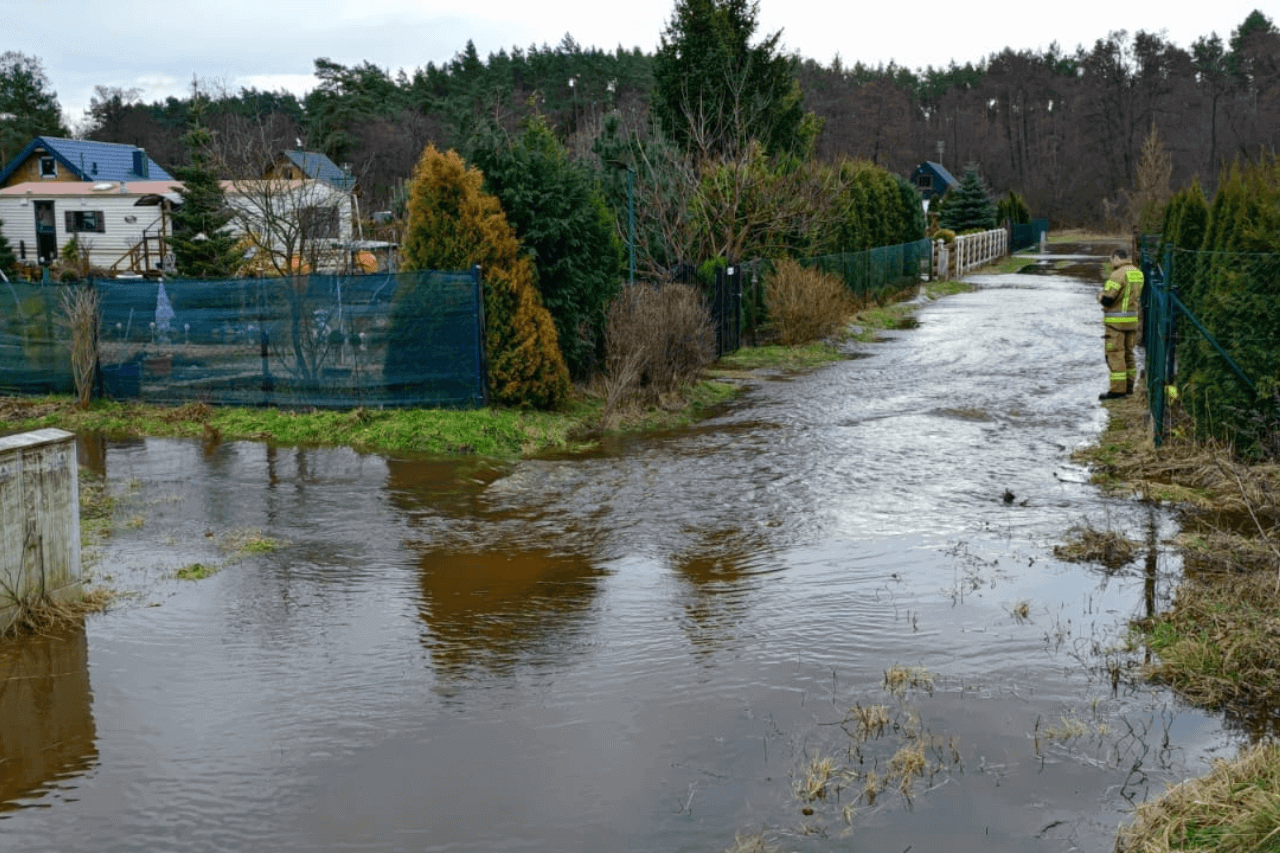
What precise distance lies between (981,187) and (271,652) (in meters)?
58.3

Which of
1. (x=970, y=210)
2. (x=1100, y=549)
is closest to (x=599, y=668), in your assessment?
(x=1100, y=549)

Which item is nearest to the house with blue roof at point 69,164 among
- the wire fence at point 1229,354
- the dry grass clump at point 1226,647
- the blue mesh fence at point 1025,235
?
the blue mesh fence at point 1025,235

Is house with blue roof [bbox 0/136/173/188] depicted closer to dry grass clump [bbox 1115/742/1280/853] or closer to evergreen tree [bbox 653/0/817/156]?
evergreen tree [bbox 653/0/817/156]

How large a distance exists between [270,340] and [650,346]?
16.4 feet

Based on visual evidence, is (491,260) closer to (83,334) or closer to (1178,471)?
(83,334)

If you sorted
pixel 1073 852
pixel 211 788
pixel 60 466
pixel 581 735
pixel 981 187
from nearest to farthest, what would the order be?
pixel 1073 852
pixel 211 788
pixel 581 735
pixel 60 466
pixel 981 187

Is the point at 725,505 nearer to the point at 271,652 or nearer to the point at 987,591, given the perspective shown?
the point at 987,591

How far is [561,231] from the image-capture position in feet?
51.5

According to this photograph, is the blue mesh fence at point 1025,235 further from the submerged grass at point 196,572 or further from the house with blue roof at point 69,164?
the submerged grass at point 196,572

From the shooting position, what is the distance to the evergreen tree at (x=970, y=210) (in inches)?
2371

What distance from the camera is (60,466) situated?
7.90 metres

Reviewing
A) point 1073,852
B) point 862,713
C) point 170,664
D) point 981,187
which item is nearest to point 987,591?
point 862,713

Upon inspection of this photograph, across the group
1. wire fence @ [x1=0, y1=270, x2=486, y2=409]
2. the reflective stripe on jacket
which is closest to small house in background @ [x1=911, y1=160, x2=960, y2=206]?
the reflective stripe on jacket

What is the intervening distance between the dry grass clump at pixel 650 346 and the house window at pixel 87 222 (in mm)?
40119
